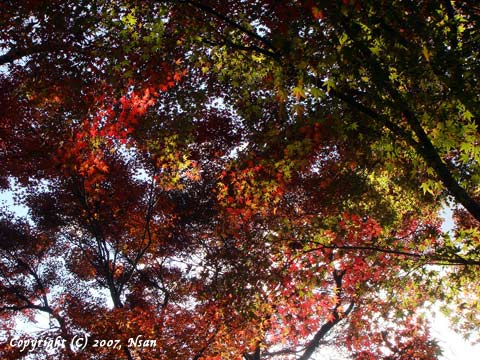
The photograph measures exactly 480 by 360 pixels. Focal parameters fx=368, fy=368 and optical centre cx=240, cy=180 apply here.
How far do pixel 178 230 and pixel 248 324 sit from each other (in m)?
7.28

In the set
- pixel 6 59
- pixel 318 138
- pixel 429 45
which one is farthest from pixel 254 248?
pixel 6 59

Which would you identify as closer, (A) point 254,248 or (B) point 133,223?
(A) point 254,248

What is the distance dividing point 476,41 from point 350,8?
2361mm

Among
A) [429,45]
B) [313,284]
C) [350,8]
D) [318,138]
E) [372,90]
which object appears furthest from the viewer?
[313,284]

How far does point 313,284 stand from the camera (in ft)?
29.2

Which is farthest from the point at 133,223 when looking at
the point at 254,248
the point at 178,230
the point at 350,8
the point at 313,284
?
the point at 350,8

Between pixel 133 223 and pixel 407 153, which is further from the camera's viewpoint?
pixel 133 223

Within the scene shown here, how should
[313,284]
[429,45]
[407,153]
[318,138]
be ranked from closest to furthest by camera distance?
[429,45], [407,153], [318,138], [313,284]

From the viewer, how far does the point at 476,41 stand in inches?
237

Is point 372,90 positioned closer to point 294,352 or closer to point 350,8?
point 350,8

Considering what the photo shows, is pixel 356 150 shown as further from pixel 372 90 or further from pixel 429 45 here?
pixel 429 45

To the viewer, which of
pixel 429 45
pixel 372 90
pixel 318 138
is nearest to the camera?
pixel 429 45

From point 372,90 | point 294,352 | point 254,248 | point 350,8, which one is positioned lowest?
point 294,352

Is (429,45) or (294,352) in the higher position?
(429,45)
